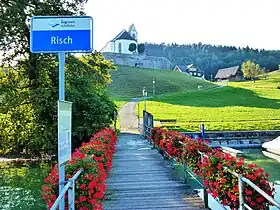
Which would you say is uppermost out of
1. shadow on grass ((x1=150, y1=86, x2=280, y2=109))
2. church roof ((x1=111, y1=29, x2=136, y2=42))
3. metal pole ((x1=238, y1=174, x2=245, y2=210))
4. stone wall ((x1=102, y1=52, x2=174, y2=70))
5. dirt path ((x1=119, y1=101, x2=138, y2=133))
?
church roof ((x1=111, y1=29, x2=136, y2=42))

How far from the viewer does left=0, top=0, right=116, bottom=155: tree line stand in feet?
55.7

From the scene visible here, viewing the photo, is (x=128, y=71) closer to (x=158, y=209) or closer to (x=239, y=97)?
(x=239, y=97)

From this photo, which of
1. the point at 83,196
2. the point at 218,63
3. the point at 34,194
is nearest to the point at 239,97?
the point at 34,194

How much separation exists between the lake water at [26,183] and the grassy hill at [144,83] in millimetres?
43687

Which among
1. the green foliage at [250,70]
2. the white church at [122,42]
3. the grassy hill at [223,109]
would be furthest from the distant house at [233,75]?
the grassy hill at [223,109]

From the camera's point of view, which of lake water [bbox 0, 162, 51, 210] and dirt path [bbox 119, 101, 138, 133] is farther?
dirt path [bbox 119, 101, 138, 133]

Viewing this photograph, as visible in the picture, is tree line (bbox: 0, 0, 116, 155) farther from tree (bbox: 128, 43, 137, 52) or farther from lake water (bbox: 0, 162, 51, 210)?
tree (bbox: 128, 43, 137, 52)

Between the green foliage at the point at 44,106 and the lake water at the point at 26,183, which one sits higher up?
the green foliage at the point at 44,106

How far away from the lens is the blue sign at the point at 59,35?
395cm

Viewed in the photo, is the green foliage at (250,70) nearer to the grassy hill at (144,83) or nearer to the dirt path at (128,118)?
the grassy hill at (144,83)

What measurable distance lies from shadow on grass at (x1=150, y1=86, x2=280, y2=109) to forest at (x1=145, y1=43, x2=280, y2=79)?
5889 cm

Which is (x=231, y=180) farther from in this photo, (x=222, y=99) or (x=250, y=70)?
(x=250, y=70)

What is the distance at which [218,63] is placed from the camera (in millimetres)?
125625

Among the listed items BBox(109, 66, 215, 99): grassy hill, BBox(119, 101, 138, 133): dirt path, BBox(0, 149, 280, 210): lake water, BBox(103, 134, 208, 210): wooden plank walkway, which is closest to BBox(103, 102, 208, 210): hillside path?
BBox(103, 134, 208, 210): wooden plank walkway
